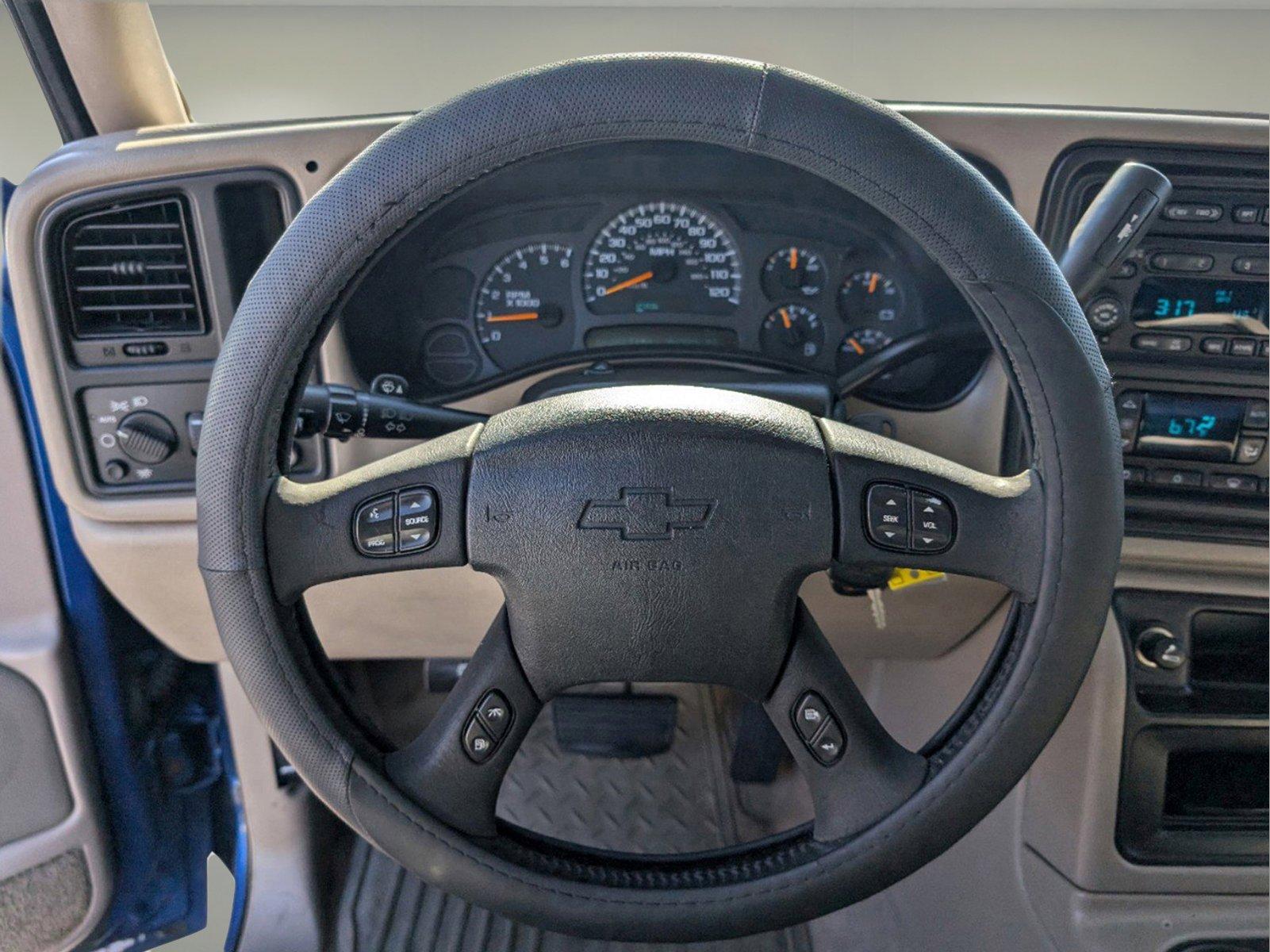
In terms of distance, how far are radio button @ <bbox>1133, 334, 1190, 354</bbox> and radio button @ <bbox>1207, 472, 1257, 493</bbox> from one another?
0.50 feet

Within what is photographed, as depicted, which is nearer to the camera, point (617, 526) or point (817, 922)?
point (617, 526)

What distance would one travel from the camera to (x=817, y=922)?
135 centimetres

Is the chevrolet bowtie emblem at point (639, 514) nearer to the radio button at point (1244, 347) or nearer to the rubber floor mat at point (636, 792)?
the radio button at point (1244, 347)

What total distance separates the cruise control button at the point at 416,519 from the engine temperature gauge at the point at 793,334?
56 cm

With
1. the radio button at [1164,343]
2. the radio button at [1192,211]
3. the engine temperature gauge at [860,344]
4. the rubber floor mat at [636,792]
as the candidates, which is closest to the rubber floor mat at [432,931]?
the rubber floor mat at [636,792]

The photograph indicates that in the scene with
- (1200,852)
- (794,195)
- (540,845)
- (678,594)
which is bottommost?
(1200,852)

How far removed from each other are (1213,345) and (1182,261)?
Answer: 0.10 meters

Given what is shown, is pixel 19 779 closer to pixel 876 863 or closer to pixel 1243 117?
pixel 876 863

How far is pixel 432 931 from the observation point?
4.35 ft

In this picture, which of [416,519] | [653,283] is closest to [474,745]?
[416,519]

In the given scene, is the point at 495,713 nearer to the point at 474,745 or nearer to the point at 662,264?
the point at 474,745

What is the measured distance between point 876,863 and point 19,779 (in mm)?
1060

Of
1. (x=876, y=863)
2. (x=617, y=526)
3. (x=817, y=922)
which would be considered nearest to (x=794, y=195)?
(x=617, y=526)

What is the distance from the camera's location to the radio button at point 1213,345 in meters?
0.99
